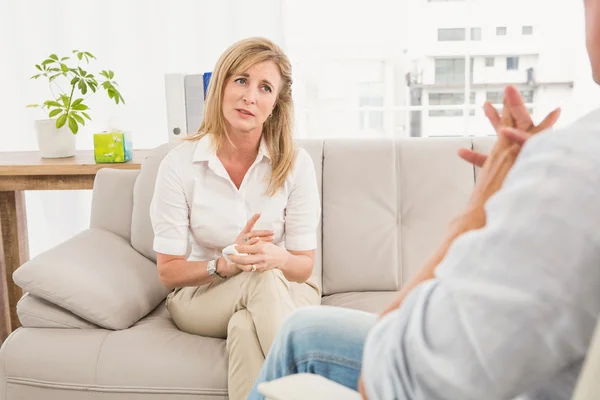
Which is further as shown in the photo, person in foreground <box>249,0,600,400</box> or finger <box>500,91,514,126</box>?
finger <box>500,91,514,126</box>

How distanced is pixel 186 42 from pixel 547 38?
1965 millimetres

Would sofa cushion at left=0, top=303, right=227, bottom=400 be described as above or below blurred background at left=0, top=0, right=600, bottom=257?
below

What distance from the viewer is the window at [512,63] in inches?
154

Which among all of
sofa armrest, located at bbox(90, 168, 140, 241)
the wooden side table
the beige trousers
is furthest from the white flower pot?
the beige trousers

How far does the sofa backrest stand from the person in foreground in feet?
4.53

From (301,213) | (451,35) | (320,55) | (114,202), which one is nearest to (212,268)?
(301,213)

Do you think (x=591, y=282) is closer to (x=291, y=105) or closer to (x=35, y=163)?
(x=291, y=105)

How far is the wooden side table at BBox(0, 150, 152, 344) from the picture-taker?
2.46m

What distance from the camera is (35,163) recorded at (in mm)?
2488

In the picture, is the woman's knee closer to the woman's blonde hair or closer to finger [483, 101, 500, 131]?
finger [483, 101, 500, 131]

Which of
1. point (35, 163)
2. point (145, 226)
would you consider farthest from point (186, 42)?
point (145, 226)

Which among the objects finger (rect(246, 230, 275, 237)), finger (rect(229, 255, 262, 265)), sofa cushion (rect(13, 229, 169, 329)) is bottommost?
sofa cushion (rect(13, 229, 169, 329))

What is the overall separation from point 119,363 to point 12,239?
3.88 ft

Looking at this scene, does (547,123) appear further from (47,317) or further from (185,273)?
(47,317)
